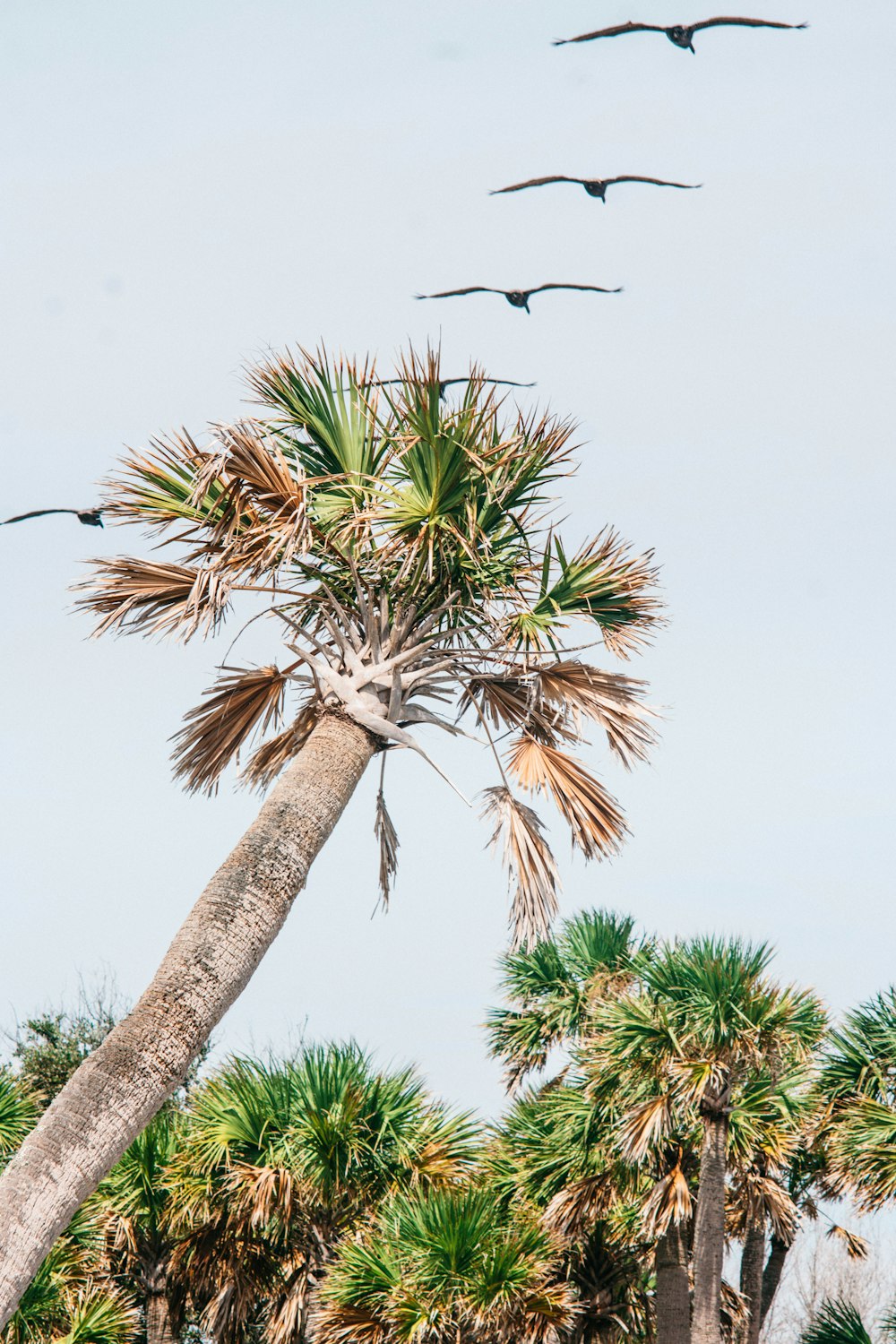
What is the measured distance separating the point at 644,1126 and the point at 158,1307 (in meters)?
5.52

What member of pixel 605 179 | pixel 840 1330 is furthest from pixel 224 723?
pixel 840 1330

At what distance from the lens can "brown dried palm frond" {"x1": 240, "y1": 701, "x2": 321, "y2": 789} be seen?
10234mm

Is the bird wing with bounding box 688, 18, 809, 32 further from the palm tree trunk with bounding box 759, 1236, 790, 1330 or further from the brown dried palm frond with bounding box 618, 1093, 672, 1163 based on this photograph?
the palm tree trunk with bounding box 759, 1236, 790, 1330

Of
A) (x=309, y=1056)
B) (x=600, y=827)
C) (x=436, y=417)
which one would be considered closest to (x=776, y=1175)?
(x=309, y=1056)

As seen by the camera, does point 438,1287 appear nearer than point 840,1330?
Yes

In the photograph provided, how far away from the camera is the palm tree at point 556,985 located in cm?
1917

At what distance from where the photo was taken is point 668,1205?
45.2ft

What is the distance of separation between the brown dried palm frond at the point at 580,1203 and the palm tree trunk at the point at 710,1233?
1034 mm

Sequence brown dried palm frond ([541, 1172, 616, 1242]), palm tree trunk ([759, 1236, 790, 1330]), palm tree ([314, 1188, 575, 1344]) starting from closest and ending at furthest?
palm tree ([314, 1188, 575, 1344]), brown dried palm frond ([541, 1172, 616, 1242]), palm tree trunk ([759, 1236, 790, 1330])

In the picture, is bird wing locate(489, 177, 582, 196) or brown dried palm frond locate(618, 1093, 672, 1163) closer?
bird wing locate(489, 177, 582, 196)

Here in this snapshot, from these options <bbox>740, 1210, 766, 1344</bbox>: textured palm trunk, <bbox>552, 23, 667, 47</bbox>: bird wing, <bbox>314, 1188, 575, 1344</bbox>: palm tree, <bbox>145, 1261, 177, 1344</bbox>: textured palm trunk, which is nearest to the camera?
<bbox>552, 23, 667, 47</bbox>: bird wing

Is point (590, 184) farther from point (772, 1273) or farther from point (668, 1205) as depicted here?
point (772, 1273)

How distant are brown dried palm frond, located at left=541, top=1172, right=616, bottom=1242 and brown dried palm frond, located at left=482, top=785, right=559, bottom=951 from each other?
6431 millimetres

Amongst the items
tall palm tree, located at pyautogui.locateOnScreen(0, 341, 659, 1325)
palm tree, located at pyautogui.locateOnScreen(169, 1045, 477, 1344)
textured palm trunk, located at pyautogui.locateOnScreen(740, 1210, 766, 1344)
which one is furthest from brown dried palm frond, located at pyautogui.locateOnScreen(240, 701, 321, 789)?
textured palm trunk, located at pyautogui.locateOnScreen(740, 1210, 766, 1344)
